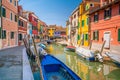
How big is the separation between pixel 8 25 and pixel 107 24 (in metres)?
13.4

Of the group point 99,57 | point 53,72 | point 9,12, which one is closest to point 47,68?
point 53,72

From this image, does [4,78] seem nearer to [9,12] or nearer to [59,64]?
[59,64]

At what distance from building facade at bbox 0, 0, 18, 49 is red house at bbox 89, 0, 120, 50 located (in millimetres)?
11773

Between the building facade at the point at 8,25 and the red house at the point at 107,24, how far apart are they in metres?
11.8

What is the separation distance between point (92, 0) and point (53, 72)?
80.5 ft

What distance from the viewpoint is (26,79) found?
7.66 metres

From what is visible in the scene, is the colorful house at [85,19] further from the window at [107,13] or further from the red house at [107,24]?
the window at [107,13]

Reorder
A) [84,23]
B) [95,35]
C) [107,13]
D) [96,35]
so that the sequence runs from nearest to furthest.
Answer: [107,13]
[96,35]
[95,35]
[84,23]

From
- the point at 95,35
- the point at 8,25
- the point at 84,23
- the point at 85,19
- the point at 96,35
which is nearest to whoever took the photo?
the point at 96,35

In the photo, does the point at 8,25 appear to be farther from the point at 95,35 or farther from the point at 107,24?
the point at 107,24

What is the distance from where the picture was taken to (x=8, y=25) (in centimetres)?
2620

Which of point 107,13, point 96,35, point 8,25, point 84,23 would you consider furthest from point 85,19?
point 8,25

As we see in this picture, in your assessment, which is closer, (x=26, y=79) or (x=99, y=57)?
(x=26, y=79)

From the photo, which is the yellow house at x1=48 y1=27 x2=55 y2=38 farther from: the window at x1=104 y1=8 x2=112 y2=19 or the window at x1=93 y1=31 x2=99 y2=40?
the window at x1=104 y1=8 x2=112 y2=19
